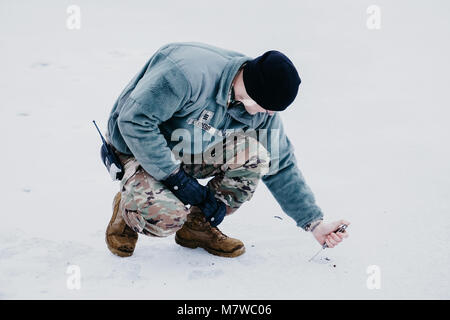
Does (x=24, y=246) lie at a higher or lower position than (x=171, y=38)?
lower

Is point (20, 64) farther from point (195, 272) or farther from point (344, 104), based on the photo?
point (195, 272)

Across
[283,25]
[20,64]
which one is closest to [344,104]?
[283,25]

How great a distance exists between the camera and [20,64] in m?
4.25

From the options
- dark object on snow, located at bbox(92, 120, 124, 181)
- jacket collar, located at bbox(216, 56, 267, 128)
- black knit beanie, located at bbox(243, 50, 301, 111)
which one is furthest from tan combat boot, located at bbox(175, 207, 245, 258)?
black knit beanie, located at bbox(243, 50, 301, 111)

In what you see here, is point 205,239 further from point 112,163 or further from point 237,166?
point 112,163

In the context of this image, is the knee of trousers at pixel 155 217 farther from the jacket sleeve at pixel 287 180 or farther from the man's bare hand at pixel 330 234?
the man's bare hand at pixel 330 234

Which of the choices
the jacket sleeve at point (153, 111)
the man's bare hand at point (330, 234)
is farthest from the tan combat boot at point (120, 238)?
the man's bare hand at point (330, 234)

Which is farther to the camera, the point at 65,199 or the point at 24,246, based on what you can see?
the point at 65,199

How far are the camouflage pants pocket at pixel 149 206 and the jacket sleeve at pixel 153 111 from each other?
8 centimetres

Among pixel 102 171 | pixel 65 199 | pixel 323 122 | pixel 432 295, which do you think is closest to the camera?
pixel 432 295

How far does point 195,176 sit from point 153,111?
49cm

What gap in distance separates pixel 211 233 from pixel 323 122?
1796mm

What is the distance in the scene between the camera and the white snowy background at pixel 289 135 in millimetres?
1987

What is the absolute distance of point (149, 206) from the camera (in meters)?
1.94
